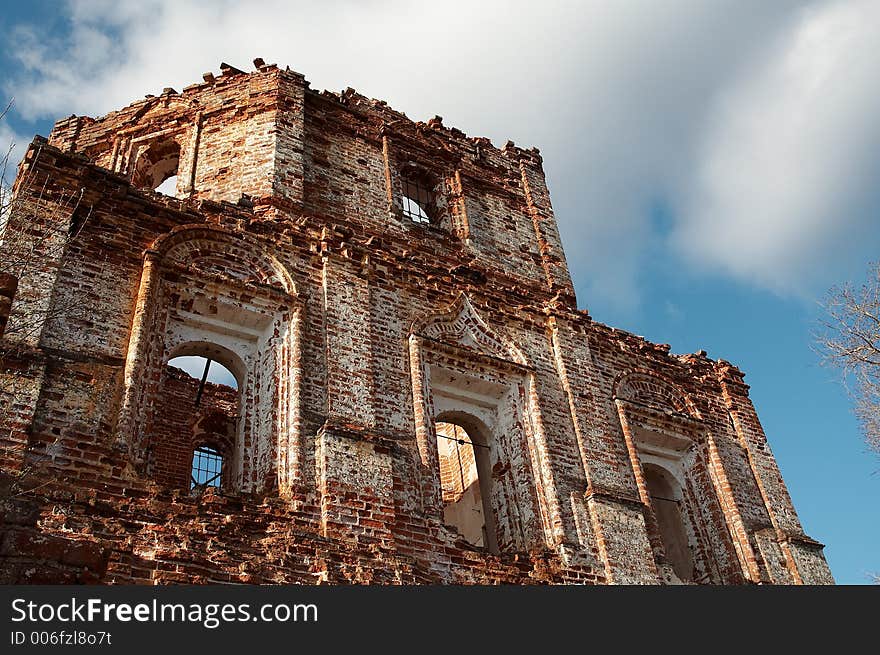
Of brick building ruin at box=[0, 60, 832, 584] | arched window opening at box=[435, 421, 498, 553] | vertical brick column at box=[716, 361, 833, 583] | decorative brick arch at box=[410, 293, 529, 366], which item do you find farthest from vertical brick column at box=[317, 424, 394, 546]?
vertical brick column at box=[716, 361, 833, 583]

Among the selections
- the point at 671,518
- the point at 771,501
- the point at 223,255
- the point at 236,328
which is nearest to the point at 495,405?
the point at 671,518

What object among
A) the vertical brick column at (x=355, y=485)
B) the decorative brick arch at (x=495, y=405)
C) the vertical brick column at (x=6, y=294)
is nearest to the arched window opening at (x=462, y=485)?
the decorative brick arch at (x=495, y=405)

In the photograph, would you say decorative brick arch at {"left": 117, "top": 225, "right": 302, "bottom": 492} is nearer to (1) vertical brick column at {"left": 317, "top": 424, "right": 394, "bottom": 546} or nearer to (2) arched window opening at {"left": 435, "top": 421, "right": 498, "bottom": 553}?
(1) vertical brick column at {"left": 317, "top": 424, "right": 394, "bottom": 546}

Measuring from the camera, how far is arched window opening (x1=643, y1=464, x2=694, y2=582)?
10836 mm

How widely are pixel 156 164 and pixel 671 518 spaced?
8772 mm

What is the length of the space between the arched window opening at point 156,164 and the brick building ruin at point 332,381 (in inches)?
1.9

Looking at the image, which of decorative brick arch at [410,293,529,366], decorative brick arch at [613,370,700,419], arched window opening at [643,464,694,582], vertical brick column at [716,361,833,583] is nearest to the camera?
decorative brick arch at [410,293,529,366]

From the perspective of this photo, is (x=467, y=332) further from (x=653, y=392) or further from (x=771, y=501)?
(x=771, y=501)

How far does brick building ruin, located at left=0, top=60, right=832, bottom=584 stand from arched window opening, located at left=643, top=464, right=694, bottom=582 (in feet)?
0.15

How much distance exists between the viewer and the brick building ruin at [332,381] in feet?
22.5

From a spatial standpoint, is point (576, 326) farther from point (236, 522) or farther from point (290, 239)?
point (236, 522)

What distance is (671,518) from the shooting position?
11281mm

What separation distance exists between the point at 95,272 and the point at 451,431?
6.69 m

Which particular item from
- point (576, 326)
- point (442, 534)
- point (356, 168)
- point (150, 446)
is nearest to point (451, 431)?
point (576, 326)
